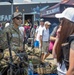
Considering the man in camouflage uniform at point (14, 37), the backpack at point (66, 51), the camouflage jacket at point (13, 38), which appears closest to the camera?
the backpack at point (66, 51)

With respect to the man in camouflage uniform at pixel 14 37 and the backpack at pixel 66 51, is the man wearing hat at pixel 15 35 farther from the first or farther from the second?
the backpack at pixel 66 51

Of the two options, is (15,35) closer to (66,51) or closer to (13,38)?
(13,38)

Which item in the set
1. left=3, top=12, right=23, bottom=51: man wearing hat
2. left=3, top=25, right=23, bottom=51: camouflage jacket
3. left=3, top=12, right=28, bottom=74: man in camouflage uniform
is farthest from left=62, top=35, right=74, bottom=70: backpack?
left=3, top=25, right=23, bottom=51: camouflage jacket

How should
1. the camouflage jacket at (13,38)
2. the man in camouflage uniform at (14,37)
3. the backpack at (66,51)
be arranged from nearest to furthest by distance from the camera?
the backpack at (66,51), the man in camouflage uniform at (14,37), the camouflage jacket at (13,38)

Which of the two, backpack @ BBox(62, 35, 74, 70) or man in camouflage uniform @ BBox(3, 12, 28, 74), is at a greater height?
backpack @ BBox(62, 35, 74, 70)

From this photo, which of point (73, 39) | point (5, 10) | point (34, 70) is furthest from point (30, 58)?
point (5, 10)

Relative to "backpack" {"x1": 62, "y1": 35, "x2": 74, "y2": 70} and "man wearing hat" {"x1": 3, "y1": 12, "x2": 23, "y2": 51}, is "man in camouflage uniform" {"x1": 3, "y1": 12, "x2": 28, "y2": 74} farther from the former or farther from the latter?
"backpack" {"x1": 62, "y1": 35, "x2": 74, "y2": 70}

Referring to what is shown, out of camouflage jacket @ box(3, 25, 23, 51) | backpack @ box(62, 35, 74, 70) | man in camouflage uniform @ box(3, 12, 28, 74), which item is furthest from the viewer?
camouflage jacket @ box(3, 25, 23, 51)

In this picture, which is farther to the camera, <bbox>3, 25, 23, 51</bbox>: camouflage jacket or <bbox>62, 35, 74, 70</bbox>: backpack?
<bbox>3, 25, 23, 51</bbox>: camouflage jacket

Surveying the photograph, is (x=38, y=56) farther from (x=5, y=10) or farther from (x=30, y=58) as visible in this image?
(x=5, y=10)

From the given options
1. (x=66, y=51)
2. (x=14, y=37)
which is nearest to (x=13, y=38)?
(x=14, y=37)

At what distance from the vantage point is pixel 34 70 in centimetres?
559

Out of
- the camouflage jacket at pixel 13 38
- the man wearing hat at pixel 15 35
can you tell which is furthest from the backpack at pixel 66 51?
the camouflage jacket at pixel 13 38

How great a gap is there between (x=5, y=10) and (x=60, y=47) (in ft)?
68.1
